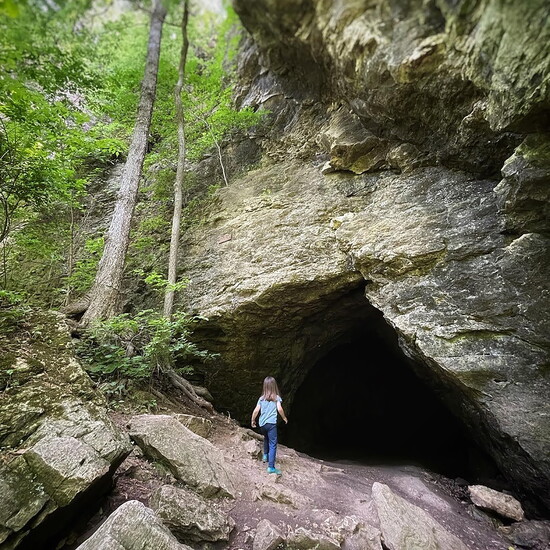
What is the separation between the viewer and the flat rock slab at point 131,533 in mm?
2326

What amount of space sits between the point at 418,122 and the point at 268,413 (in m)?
6.03

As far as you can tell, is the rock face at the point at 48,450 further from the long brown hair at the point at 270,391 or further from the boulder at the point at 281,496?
the long brown hair at the point at 270,391

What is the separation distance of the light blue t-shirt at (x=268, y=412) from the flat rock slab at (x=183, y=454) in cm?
86

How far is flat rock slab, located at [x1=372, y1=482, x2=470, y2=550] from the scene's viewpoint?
3.43 m

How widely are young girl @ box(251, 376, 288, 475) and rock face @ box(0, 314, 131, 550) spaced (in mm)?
2215

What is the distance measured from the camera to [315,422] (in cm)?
1148

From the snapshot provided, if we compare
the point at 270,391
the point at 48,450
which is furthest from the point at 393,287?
the point at 48,450

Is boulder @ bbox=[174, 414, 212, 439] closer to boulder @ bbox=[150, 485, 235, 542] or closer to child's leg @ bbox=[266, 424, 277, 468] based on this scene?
child's leg @ bbox=[266, 424, 277, 468]

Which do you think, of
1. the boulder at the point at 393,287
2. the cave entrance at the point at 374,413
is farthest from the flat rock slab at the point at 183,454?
the cave entrance at the point at 374,413

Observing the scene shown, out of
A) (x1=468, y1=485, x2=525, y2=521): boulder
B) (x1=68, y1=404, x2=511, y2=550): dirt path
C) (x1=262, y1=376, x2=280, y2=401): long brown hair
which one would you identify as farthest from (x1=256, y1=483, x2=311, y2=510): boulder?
(x1=468, y1=485, x2=525, y2=521): boulder

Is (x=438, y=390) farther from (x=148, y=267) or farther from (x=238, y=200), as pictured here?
(x=148, y=267)

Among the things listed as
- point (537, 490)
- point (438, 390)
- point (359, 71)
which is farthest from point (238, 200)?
point (537, 490)

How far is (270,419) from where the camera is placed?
4.95 m

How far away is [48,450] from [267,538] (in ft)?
7.66
